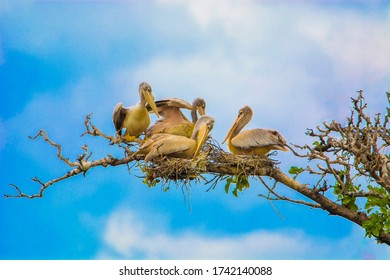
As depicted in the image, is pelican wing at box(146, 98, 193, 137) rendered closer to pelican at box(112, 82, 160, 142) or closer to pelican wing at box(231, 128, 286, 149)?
pelican at box(112, 82, 160, 142)

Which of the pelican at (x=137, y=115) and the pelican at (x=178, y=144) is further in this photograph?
the pelican at (x=137, y=115)

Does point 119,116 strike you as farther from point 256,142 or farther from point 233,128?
point 256,142

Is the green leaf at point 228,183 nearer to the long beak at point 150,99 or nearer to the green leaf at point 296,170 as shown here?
the green leaf at point 296,170

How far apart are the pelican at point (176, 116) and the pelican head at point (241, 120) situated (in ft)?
1.74

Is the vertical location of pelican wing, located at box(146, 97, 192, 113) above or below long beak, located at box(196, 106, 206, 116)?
above

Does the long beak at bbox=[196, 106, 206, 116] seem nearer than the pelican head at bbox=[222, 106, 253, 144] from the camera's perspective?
No

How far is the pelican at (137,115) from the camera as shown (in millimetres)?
11812

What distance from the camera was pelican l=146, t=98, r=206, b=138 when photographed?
38.2 feet

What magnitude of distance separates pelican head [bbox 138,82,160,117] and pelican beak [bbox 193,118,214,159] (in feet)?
3.61

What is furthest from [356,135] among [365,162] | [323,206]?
[323,206]

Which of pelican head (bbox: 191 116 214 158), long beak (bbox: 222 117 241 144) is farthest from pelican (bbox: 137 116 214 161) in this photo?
long beak (bbox: 222 117 241 144)

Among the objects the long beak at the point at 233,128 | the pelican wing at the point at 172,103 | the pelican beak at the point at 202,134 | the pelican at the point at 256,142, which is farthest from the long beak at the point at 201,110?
the pelican beak at the point at 202,134

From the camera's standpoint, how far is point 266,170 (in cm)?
1091

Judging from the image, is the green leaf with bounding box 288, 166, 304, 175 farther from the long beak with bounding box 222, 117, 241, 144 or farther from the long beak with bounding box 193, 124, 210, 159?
the long beak with bounding box 193, 124, 210, 159
